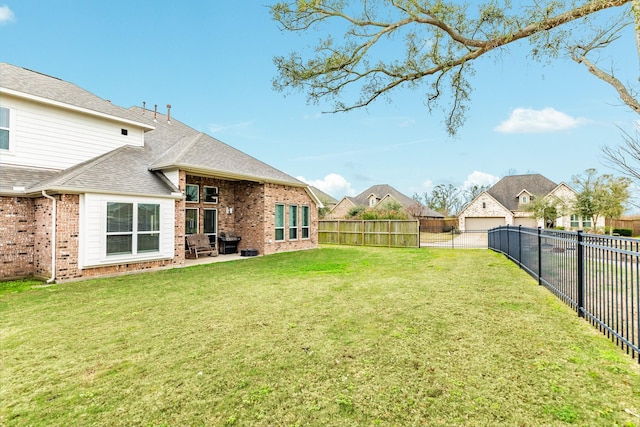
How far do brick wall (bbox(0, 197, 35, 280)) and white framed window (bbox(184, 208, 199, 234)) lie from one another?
15.9 feet

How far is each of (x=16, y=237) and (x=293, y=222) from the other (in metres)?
10.1

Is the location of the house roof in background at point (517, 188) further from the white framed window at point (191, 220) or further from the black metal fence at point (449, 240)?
the white framed window at point (191, 220)

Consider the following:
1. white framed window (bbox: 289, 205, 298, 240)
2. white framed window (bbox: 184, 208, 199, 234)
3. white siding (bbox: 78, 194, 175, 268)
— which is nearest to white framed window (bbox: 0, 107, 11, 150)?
white siding (bbox: 78, 194, 175, 268)

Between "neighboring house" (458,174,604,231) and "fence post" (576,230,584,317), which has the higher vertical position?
"neighboring house" (458,174,604,231)

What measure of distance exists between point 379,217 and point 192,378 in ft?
62.1

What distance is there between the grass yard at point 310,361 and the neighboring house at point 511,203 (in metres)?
31.1

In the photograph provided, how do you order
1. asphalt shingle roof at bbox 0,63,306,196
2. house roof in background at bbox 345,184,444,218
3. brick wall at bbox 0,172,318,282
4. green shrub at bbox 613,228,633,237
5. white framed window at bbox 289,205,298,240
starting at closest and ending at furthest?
brick wall at bbox 0,172,318,282 → asphalt shingle roof at bbox 0,63,306,196 → white framed window at bbox 289,205,298,240 → green shrub at bbox 613,228,633,237 → house roof in background at bbox 345,184,444,218

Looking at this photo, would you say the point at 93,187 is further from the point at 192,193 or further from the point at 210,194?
the point at 210,194

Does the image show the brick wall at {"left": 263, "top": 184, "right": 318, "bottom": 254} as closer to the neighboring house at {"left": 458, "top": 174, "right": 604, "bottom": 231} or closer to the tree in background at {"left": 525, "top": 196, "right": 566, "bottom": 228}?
the tree in background at {"left": 525, "top": 196, "right": 566, "bottom": 228}

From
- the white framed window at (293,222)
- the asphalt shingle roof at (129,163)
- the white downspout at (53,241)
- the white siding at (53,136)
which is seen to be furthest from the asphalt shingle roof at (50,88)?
the white framed window at (293,222)

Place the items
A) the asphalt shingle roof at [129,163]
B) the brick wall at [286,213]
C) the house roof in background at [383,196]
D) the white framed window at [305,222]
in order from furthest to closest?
the house roof in background at [383,196]
the white framed window at [305,222]
the brick wall at [286,213]
the asphalt shingle roof at [129,163]

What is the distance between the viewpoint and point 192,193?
1300 centimetres

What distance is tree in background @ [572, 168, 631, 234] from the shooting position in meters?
22.6

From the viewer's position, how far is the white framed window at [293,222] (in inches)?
604
